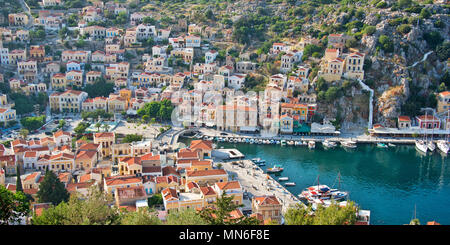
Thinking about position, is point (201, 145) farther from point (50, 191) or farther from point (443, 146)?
point (443, 146)

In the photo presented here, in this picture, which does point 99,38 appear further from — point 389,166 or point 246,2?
point 389,166

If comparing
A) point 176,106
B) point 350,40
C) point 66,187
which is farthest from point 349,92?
point 66,187

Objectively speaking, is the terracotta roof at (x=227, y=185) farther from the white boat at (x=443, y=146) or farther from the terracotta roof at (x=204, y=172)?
the white boat at (x=443, y=146)

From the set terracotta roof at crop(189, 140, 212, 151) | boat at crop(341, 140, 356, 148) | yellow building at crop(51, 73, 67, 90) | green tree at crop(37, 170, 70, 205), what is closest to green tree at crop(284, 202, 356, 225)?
green tree at crop(37, 170, 70, 205)

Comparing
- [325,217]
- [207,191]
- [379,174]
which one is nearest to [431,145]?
[379,174]

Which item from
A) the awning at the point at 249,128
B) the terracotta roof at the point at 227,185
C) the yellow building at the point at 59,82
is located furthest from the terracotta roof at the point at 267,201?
the yellow building at the point at 59,82

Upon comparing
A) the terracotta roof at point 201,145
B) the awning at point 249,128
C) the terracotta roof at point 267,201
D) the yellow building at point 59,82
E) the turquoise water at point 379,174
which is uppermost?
the yellow building at point 59,82

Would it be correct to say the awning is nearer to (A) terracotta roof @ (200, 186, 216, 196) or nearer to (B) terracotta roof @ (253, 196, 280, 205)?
(A) terracotta roof @ (200, 186, 216, 196)
